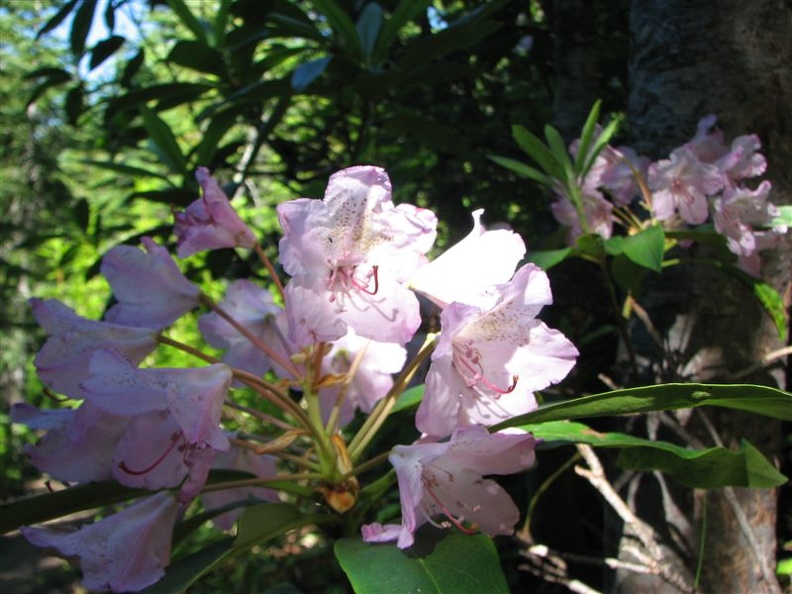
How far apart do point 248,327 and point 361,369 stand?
0.17m

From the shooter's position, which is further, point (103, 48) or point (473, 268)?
point (103, 48)

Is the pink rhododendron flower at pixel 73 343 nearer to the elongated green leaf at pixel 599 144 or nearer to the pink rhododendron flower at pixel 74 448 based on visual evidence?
the pink rhododendron flower at pixel 74 448

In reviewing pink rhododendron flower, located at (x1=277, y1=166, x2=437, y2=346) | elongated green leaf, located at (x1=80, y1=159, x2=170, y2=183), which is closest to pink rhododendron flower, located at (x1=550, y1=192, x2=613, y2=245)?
pink rhododendron flower, located at (x1=277, y1=166, x2=437, y2=346)

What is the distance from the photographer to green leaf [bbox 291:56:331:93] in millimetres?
1264

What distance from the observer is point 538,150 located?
104 cm

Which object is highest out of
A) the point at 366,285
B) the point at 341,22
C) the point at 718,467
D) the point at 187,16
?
the point at 187,16

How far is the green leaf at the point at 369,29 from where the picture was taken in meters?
1.44

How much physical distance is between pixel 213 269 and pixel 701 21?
112 cm

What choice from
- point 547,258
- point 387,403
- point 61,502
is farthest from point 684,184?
point 61,502

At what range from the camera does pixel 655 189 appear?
1.10 m

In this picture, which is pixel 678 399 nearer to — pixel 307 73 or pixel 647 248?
pixel 647 248

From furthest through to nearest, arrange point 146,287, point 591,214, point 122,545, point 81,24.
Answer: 1. point 81,24
2. point 591,214
3. point 146,287
4. point 122,545

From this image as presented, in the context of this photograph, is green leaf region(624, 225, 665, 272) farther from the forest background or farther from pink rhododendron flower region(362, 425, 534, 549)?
pink rhododendron flower region(362, 425, 534, 549)

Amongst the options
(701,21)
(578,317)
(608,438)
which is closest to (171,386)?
(608,438)
